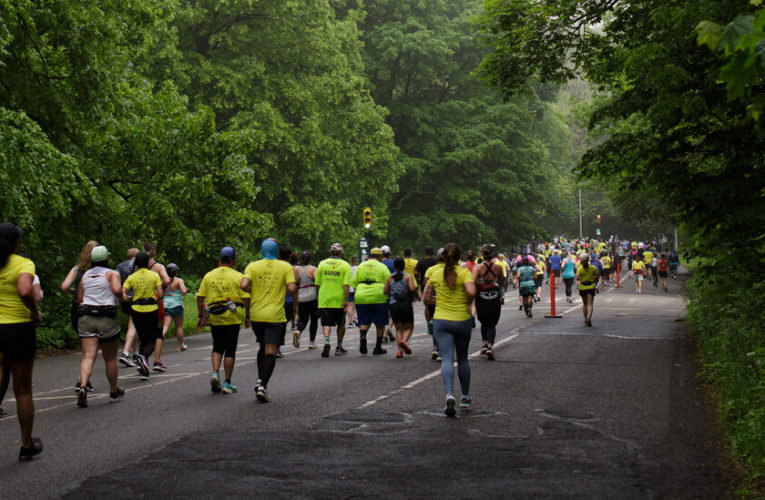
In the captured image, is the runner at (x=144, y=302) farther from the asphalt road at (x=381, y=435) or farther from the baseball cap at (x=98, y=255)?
the baseball cap at (x=98, y=255)

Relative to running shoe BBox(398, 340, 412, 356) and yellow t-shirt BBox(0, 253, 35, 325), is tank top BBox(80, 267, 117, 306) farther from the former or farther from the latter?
running shoe BBox(398, 340, 412, 356)

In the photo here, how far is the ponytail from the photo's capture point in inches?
368

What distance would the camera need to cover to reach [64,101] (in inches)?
631

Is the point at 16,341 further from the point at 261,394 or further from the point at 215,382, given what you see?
the point at 215,382

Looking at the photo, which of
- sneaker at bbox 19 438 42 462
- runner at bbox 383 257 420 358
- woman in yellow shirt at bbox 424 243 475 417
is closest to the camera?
sneaker at bbox 19 438 42 462

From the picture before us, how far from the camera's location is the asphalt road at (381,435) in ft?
19.9

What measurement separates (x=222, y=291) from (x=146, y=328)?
104 inches

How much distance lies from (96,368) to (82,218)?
475cm

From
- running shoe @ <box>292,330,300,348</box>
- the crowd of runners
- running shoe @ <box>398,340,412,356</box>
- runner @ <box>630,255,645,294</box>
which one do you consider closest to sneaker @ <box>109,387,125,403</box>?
the crowd of runners

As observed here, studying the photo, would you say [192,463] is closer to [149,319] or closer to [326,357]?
[149,319]

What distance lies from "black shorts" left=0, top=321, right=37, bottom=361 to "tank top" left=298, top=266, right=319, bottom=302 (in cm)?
944

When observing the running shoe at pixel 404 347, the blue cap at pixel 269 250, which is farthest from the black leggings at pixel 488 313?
the blue cap at pixel 269 250

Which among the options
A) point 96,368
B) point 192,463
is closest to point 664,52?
point 192,463

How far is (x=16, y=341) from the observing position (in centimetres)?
705
